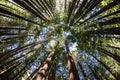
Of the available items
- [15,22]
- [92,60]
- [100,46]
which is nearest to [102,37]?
[100,46]

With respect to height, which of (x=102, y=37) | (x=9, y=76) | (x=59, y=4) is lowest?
(x=9, y=76)

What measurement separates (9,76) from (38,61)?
6.50 ft

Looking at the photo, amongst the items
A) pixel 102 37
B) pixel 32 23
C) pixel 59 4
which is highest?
pixel 59 4

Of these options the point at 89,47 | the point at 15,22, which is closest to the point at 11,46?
the point at 15,22

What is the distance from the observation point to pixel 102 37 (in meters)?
10.4

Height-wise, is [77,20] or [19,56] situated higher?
[77,20]

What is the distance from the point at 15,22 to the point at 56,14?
143 inches

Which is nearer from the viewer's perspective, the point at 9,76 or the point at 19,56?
the point at 9,76

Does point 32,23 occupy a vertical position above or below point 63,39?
above

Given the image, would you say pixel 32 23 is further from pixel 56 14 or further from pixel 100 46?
pixel 100 46

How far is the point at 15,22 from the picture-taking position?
1116cm

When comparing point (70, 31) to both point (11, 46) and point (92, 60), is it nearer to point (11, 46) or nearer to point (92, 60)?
point (92, 60)

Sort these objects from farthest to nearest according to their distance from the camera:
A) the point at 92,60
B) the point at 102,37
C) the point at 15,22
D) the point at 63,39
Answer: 1. the point at 63,39
2. the point at 92,60
3. the point at 15,22
4. the point at 102,37

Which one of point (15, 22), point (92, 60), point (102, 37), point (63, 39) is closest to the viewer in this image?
point (102, 37)
